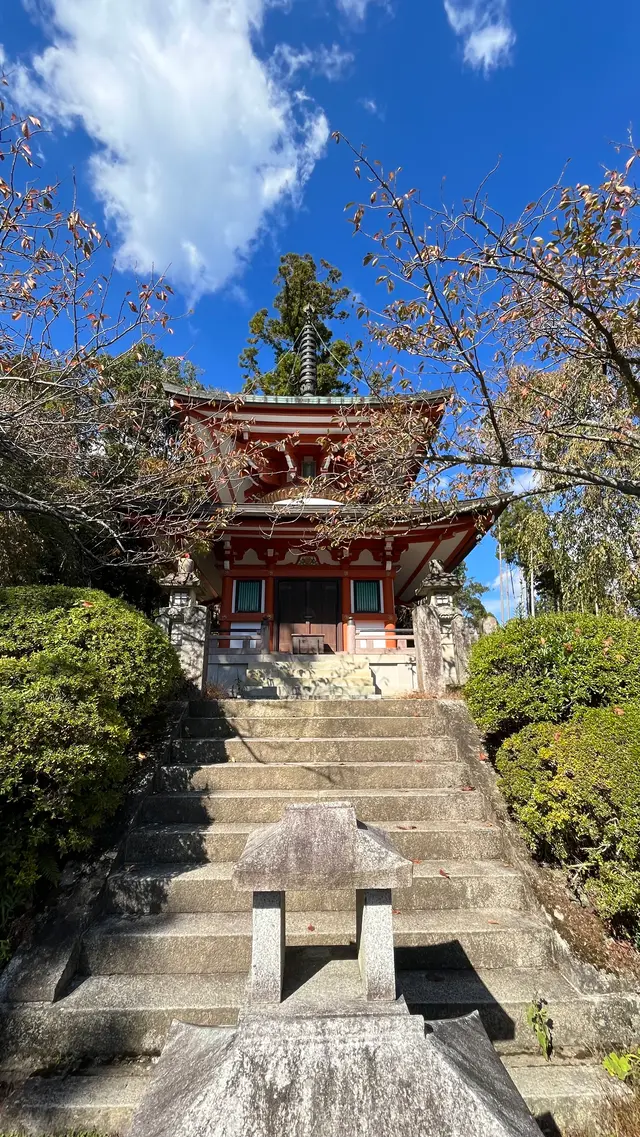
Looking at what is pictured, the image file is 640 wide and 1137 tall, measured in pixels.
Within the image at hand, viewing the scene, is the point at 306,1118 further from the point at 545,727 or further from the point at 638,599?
the point at 638,599

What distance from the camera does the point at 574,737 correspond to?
3537mm

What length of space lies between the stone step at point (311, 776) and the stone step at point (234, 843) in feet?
1.84

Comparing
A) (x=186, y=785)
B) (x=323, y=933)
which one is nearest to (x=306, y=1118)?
(x=323, y=933)

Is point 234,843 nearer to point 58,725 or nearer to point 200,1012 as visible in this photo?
point 200,1012

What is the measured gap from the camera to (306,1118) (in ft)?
4.85

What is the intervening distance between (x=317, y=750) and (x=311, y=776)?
419mm

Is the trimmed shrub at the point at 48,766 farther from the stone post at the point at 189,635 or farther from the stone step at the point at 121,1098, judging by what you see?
the stone post at the point at 189,635

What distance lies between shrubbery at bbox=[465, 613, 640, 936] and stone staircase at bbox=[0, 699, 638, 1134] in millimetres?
485

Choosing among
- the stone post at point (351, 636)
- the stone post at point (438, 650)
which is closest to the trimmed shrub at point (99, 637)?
the stone post at point (438, 650)

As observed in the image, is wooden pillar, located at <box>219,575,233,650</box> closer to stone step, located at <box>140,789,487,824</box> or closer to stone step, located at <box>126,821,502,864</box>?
stone step, located at <box>140,789,487,824</box>

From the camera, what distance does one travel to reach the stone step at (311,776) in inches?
178

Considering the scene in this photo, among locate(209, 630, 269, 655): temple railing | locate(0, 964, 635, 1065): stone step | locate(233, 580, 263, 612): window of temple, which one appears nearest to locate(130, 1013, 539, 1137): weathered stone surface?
locate(0, 964, 635, 1065): stone step

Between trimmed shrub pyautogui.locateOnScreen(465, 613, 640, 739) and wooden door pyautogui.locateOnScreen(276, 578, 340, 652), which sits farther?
wooden door pyautogui.locateOnScreen(276, 578, 340, 652)

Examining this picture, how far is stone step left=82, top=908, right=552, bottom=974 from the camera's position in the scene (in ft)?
9.89
